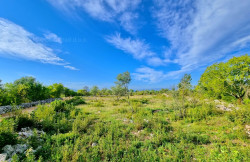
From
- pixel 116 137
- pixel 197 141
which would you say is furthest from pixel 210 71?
pixel 116 137

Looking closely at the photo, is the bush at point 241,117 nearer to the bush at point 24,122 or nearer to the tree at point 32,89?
the bush at point 24,122

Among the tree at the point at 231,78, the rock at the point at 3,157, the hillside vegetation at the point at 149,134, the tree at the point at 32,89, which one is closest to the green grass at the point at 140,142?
the hillside vegetation at the point at 149,134

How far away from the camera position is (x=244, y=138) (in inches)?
185

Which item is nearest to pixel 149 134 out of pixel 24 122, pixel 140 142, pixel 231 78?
pixel 140 142

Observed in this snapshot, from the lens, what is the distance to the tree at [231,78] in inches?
384

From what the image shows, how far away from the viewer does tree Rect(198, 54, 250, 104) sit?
9750 millimetres

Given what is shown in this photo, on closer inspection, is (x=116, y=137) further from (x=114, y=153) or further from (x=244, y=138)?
(x=244, y=138)

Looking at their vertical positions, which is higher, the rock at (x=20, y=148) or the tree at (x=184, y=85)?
the tree at (x=184, y=85)

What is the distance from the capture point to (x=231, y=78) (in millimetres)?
10242

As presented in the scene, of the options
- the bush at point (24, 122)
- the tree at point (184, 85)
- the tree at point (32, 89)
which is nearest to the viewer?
the bush at point (24, 122)

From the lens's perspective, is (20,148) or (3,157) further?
(20,148)

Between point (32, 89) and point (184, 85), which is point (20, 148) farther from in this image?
point (32, 89)

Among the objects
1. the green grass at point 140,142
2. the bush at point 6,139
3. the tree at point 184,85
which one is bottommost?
the green grass at point 140,142

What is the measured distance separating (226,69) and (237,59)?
1.31 metres
